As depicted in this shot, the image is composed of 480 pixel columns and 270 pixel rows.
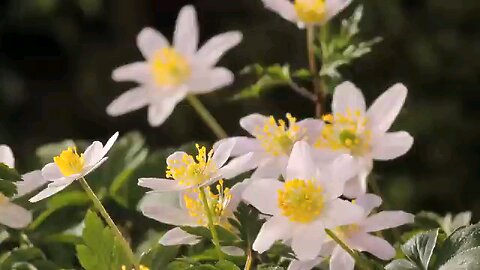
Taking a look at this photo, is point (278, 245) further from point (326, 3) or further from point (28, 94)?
point (28, 94)

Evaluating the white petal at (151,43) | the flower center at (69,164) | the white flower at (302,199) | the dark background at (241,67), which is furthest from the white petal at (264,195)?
the dark background at (241,67)

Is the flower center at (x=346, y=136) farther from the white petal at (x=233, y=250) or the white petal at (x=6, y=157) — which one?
the white petal at (x=6, y=157)

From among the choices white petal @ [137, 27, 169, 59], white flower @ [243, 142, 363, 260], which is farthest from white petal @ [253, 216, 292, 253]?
white petal @ [137, 27, 169, 59]

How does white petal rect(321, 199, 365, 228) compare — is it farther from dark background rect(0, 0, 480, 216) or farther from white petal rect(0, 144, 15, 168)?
dark background rect(0, 0, 480, 216)

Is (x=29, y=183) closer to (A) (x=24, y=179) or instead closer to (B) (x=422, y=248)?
(A) (x=24, y=179)

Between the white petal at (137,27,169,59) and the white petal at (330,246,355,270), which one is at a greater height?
the white petal at (137,27,169,59)

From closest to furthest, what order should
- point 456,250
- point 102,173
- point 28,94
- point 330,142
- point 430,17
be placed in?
point 456,250 < point 330,142 < point 102,173 < point 430,17 < point 28,94

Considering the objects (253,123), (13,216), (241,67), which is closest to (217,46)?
(253,123)

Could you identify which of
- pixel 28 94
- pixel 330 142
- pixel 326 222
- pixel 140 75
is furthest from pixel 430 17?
pixel 326 222
